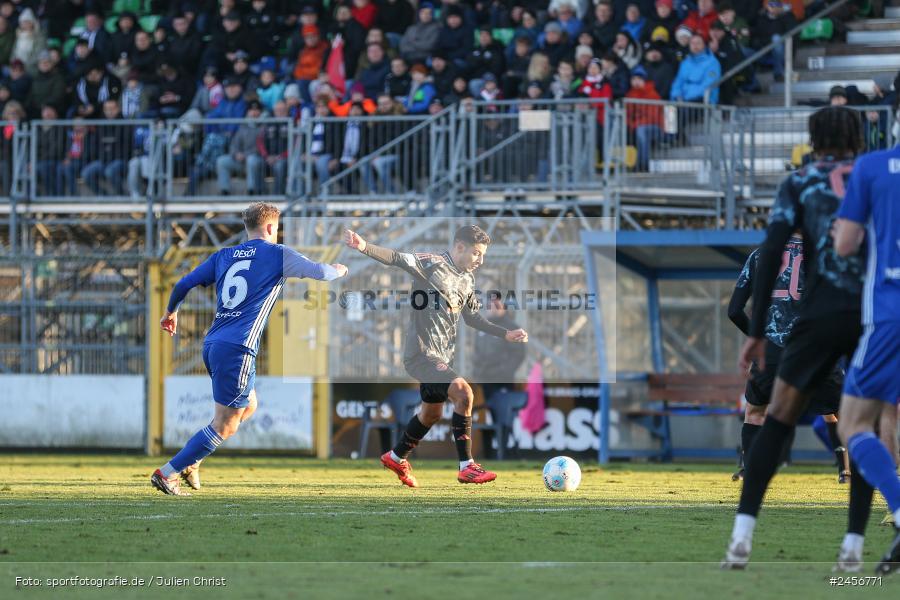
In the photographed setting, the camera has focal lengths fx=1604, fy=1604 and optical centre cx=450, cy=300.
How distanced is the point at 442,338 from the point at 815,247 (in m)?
6.57

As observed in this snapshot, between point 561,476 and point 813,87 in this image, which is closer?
point 561,476

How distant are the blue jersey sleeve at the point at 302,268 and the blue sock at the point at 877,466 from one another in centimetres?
543

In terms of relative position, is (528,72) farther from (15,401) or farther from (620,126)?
(15,401)

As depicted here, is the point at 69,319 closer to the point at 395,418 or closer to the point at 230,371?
the point at 395,418

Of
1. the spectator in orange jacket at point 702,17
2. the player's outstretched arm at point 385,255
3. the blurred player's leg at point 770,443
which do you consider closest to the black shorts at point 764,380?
the player's outstretched arm at point 385,255

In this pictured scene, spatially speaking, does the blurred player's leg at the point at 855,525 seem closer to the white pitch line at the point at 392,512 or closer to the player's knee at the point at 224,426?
the white pitch line at the point at 392,512

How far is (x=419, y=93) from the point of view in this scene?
75.4ft

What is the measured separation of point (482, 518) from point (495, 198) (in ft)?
39.2

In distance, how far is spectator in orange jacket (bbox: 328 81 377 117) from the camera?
22.9m

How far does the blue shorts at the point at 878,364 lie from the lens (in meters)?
7.20

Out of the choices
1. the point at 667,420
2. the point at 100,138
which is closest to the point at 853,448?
the point at 667,420

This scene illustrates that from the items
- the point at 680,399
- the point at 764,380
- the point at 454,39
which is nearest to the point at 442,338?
the point at 764,380

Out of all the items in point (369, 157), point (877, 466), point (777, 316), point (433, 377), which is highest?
point (369, 157)

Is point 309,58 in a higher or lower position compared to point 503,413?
higher
